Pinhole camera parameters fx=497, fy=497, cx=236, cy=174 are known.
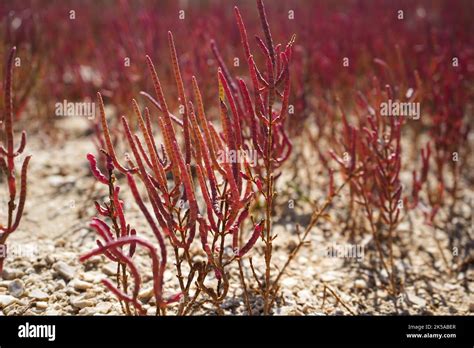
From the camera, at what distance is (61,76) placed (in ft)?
15.2

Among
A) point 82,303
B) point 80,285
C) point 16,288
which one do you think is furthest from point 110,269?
point 16,288

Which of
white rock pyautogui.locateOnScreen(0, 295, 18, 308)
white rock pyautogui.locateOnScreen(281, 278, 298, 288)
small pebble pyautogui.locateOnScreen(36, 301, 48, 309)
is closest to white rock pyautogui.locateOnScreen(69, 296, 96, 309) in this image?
small pebble pyautogui.locateOnScreen(36, 301, 48, 309)

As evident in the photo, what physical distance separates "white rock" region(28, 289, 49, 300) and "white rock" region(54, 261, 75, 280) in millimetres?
139

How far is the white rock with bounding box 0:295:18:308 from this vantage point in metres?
1.98

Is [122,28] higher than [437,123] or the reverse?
higher

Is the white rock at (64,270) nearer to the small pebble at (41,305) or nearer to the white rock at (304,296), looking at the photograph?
the small pebble at (41,305)

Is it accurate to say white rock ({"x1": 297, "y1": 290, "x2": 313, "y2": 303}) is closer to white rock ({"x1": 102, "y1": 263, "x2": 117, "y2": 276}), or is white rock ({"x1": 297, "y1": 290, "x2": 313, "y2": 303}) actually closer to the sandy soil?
the sandy soil

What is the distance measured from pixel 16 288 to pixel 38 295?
12 centimetres

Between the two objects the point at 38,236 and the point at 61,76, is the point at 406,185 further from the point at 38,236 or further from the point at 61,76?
the point at 61,76

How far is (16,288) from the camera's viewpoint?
6.86 feet
